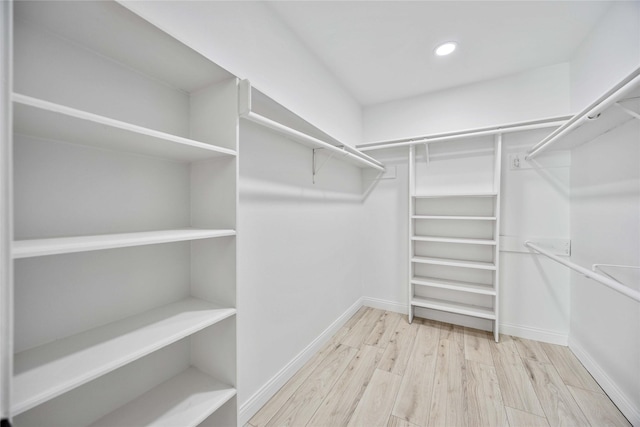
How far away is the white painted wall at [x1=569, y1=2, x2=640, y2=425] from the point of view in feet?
4.50

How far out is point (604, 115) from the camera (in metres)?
1.32

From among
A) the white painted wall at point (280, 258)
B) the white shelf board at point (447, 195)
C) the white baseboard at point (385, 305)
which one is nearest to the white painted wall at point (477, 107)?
the white shelf board at point (447, 195)

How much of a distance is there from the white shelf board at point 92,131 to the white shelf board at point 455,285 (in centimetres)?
224

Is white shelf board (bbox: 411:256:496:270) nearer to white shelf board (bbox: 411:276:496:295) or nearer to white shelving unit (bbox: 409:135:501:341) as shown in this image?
white shelving unit (bbox: 409:135:501:341)

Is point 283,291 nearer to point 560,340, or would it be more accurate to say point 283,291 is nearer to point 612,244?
point 612,244

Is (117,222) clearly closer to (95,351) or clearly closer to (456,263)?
(95,351)

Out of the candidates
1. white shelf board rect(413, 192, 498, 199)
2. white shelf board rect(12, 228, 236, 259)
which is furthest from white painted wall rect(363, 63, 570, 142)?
white shelf board rect(12, 228, 236, 259)

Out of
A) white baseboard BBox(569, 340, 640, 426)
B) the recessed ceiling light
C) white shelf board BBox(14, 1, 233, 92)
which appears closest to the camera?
white shelf board BBox(14, 1, 233, 92)

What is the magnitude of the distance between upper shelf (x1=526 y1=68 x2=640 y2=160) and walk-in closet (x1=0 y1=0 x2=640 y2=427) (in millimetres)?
16

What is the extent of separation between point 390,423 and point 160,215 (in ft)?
5.33

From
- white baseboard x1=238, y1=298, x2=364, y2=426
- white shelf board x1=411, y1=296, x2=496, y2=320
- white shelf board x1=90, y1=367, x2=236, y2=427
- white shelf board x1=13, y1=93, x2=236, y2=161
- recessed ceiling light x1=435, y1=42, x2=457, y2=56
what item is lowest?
white baseboard x1=238, y1=298, x2=364, y2=426

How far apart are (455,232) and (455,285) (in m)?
0.53

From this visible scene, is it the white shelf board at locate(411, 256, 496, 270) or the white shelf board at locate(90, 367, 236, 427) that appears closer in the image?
the white shelf board at locate(90, 367, 236, 427)

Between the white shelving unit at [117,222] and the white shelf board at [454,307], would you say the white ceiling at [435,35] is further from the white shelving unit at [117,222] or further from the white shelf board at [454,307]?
the white shelf board at [454,307]
